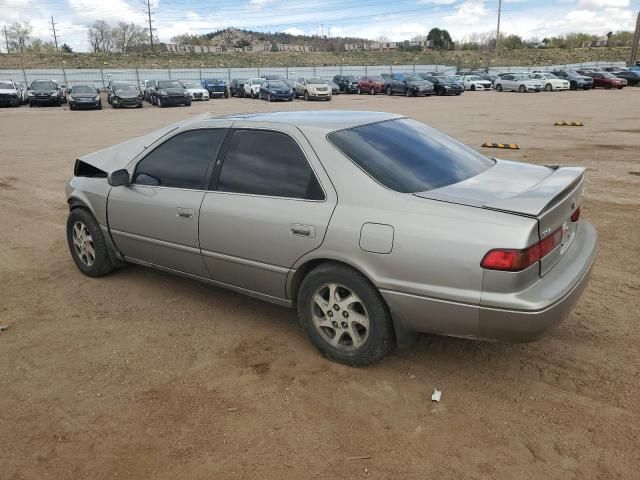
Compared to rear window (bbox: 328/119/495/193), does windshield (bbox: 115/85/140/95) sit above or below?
below

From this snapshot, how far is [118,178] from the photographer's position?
441cm

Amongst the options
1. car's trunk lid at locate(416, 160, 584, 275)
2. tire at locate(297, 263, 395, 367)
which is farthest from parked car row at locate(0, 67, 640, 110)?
car's trunk lid at locate(416, 160, 584, 275)

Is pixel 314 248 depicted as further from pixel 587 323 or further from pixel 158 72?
pixel 158 72

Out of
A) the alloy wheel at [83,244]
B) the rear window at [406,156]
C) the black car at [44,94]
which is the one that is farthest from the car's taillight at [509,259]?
the black car at [44,94]

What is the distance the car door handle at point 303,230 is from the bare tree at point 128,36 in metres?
106

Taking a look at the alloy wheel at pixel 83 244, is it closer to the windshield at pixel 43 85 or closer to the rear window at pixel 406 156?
the rear window at pixel 406 156

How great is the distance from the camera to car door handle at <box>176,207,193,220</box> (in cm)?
405

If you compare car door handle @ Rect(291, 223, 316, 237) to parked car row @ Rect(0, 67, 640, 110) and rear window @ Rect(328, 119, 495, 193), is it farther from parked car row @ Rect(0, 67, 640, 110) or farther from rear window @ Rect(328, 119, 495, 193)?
parked car row @ Rect(0, 67, 640, 110)

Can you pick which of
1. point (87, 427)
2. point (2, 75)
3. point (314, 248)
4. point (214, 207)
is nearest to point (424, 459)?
point (314, 248)

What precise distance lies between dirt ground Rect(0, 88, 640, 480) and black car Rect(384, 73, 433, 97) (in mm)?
34086

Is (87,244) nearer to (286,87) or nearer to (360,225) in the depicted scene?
(360,225)

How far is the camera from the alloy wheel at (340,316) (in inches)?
131

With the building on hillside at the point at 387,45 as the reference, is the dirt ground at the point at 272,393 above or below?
below

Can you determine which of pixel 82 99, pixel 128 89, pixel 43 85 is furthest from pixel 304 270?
pixel 43 85
